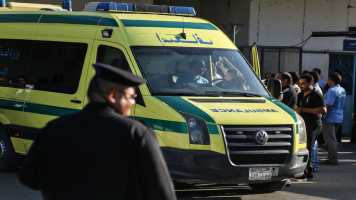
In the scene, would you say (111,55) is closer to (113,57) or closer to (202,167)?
(113,57)

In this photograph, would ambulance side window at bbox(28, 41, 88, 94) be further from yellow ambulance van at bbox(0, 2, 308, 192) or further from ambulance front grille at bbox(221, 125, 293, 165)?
ambulance front grille at bbox(221, 125, 293, 165)

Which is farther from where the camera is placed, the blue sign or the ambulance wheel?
the blue sign

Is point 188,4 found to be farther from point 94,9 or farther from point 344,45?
point 94,9

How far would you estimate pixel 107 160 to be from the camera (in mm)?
2525

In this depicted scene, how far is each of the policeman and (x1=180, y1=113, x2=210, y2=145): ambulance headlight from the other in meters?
3.47

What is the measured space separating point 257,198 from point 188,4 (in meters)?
12.2

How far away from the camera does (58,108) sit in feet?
23.9

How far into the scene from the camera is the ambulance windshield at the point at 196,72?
22.2 ft

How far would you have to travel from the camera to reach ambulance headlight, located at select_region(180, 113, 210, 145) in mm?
6066

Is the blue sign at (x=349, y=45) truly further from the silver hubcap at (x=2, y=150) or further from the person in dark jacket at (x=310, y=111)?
the silver hubcap at (x=2, y=150)

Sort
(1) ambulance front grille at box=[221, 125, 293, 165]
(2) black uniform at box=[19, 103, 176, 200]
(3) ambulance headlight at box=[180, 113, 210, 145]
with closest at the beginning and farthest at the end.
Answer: (2) black uniform at box=[19, 103, 176, 200]
(3) ambulance headlight at box=[180, 113, 210, 145]
(1) ambulance front grille at box=[221, 125, 293, 165]

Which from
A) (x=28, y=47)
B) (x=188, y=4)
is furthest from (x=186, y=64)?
(x=188, y=4)

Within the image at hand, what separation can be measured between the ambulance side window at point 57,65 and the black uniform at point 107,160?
4.71 metres

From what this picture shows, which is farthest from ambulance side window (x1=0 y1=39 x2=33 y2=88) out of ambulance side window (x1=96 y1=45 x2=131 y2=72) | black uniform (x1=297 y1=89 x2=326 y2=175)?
black uniform (x1=297 y1=89 x2=326 y2=175)
